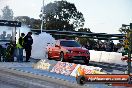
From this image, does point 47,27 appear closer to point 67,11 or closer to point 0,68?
point 67,11

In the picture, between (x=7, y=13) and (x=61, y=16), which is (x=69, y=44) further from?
(x=7, y=13)

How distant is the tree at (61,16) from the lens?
93044 millimetres

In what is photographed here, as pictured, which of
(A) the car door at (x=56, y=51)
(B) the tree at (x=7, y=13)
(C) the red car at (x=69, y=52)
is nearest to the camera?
(C) the red car at (x=69, y=52)

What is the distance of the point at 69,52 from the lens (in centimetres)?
2311

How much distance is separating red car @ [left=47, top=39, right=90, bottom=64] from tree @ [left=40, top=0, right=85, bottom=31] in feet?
219

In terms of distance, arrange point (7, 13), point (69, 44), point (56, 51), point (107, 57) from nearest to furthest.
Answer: point (69, 44)
point (56, 51)
point (107, 57)
point (7, 13)

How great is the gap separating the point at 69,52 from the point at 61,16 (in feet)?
250

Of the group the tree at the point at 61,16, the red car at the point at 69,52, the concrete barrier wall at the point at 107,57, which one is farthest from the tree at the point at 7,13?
the red car at the point at 69,52

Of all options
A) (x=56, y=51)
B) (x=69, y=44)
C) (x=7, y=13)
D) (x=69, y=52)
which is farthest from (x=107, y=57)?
(x=7, y=13)

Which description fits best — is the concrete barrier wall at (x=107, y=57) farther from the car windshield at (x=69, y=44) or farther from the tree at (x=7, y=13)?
the tree at (x=7, y=13)

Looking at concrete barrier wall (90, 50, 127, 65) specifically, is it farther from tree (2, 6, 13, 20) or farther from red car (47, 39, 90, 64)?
tree (2, 6, 13, 20)

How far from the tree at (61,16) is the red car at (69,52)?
66835 mm

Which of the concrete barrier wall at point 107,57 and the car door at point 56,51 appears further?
the concrete barrier wall at point 107,57

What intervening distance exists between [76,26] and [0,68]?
80.6 metres
